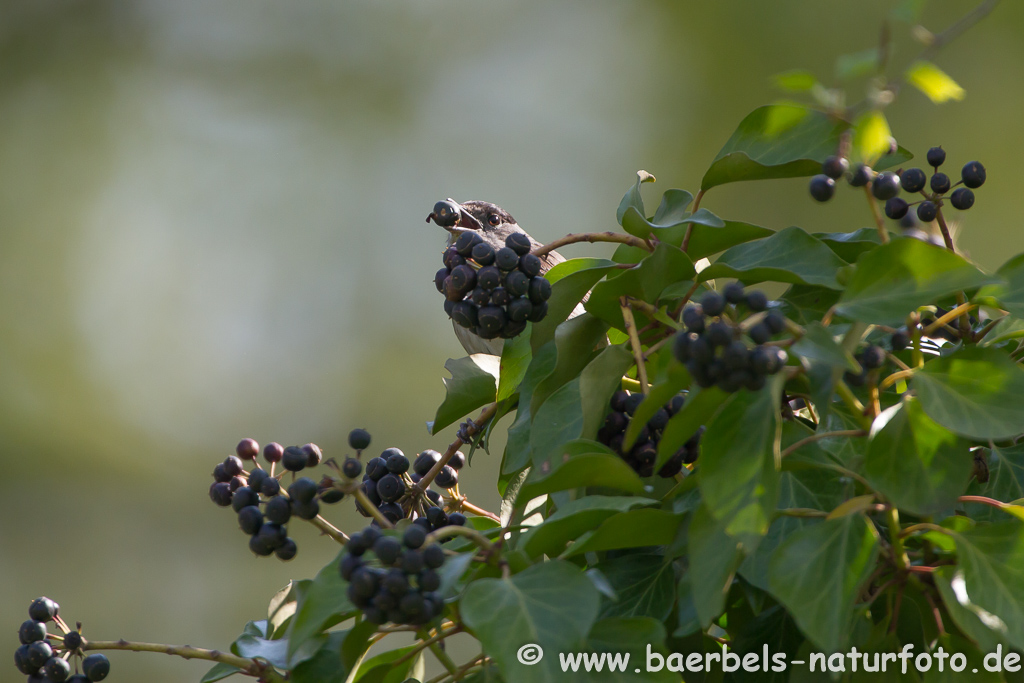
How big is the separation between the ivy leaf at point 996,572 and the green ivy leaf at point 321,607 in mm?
412

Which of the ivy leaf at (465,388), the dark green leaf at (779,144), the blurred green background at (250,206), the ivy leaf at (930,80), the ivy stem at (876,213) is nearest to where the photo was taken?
the ivy leaf at (930,80)

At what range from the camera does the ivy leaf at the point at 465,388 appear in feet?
3.17

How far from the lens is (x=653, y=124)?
558 cm

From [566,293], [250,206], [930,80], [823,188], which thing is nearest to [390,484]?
[566,293]

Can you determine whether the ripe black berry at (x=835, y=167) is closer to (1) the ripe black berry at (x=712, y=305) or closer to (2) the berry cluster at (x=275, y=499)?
(1) the ripe black berry at (x=712, y=305)

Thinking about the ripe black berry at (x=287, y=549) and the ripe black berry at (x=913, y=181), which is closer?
the ripe black berry at (x=287, y=549)

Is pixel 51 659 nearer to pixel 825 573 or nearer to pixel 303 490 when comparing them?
pixel 303 490

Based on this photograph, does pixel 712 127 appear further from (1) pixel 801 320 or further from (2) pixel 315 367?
(1) pixel 801 320

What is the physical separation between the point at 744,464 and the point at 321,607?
1.00 feet

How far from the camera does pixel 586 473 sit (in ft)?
2.17

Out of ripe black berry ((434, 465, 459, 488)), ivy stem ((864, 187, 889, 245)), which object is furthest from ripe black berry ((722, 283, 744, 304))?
ripe black berry ((434, 465, 459, 488))

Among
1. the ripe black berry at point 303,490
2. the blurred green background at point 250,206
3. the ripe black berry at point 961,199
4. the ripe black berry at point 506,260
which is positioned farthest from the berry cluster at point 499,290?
the blurred green background at point 250,206

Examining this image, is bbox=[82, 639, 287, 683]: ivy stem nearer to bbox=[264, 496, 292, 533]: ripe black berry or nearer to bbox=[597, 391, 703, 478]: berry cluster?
bbox=[264, 496, 292, 533]: ripe black berry

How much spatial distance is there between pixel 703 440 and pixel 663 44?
213 inches
